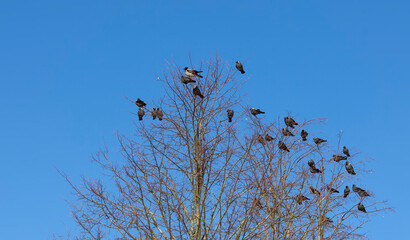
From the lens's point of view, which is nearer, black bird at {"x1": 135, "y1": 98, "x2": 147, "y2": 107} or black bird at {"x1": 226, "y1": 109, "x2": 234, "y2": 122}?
black bird at {"x1": 226, "y1": 109, "x2": 234, "y2": 122}

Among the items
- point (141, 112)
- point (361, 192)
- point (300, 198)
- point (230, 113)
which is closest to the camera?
point (230, 113)

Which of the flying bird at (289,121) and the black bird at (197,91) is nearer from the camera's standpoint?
the black bird at (197,91)

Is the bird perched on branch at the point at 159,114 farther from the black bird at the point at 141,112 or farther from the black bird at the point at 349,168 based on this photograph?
the black bird at the point at 349,168

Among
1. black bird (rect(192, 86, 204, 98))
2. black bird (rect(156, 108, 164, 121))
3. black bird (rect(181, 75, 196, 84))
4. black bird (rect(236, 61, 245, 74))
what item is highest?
black bird (rect(236, 61, 245, 74))

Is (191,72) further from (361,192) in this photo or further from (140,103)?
(361,192)

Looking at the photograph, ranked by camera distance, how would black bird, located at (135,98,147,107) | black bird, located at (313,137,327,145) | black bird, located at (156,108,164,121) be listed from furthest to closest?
1. black bird, located at (313,137,327,145)
2. black bird, located at (135,98,147,107)
3. black bird, located at (156,108,164,121)

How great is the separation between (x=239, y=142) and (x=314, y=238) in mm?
2690

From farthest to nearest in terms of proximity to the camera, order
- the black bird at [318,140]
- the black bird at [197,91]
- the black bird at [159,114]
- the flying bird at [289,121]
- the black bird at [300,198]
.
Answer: the black bird at [318,140], the flying bird at [289,121], the black bird at [300,198], the black bird at [159,114], the black bird at [197,91]

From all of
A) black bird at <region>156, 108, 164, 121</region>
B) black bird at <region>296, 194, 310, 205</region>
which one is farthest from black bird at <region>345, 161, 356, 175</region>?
black bird at <region>156, 108, 164, 121</region>

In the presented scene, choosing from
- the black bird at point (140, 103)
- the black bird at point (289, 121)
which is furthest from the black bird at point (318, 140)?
the black bird at point (140, 103)

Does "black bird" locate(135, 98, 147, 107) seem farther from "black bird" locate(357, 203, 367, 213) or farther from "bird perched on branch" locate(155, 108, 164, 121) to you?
"black bird" locate(357, 203, 367, 213)

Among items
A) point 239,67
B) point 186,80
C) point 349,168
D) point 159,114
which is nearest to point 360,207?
point 349,168

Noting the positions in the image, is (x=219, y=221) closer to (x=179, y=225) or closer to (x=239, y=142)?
(x=179, y=225)

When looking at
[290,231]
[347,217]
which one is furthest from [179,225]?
[347,217]
